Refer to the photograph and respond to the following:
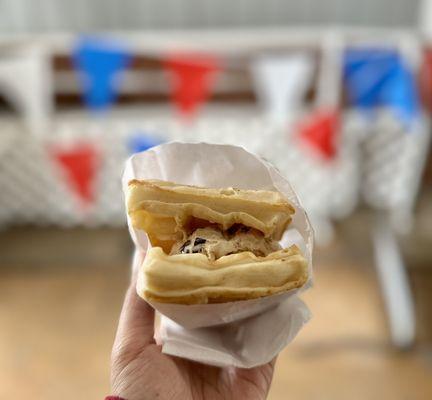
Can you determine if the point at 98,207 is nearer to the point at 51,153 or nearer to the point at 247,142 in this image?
the point at 51,153

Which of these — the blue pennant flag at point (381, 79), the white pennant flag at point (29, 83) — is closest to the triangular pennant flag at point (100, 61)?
the white pennant flag at point (29, 83)

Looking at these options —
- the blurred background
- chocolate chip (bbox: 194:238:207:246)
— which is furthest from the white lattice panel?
chocolate chip (bbox: 194:238:207:246)

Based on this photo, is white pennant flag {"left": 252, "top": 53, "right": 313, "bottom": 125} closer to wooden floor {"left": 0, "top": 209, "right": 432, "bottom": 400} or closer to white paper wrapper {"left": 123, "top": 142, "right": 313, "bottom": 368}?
wooden floor {"left": 0, "top": 209, "right": 432, "bottom": 400}

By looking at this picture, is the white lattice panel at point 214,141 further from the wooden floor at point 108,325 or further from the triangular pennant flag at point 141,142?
the wooden floor at point 108,325

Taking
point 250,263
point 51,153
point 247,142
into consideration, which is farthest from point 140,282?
point 247,142

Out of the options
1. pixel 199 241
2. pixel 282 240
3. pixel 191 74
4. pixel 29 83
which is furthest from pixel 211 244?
pixel 29 83

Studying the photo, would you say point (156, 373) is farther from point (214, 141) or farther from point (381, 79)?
point (214, 141)
